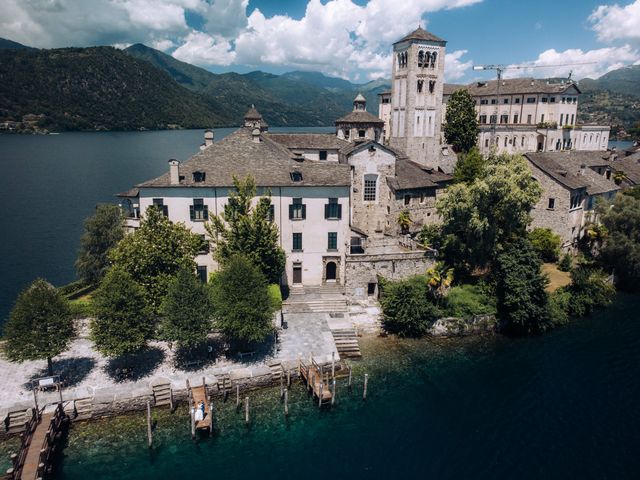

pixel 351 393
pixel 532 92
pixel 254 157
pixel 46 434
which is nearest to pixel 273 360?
pixel 351 393

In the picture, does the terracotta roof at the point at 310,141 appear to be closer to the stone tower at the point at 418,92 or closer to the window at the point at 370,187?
the window at the point at 370,187

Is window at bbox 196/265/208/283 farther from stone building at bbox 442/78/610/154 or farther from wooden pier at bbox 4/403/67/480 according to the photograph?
stone building at bbox 442/78/610/154

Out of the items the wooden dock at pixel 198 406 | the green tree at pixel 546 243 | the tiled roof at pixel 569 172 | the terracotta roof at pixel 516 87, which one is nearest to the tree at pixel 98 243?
the wooden dock at pixel 198 406

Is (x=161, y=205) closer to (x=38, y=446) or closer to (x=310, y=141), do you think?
(x=38, y=446)

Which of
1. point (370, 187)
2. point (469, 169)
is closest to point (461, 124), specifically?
point (469, 169)

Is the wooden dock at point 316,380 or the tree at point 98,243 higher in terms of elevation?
the tree at point 98,243

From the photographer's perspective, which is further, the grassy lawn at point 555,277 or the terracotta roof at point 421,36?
the terracotta roof at point 421,36
